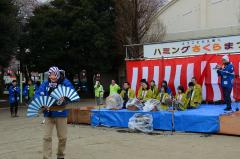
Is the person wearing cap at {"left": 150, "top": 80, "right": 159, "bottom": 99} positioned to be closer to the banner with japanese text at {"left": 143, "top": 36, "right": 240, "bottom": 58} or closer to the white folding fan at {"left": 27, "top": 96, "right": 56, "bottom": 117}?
the banner with japanese text at {"left": 143, "top": 36, "right": 240, "bottom": 58}

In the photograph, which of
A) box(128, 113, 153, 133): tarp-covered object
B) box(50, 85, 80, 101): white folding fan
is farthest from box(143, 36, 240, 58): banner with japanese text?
box(50, 85, 80, 101): white folding fan

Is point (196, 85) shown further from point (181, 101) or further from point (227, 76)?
point (227, 76)

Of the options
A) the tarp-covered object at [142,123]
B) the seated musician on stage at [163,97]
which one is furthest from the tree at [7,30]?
the tarp-covered object at [142,123]

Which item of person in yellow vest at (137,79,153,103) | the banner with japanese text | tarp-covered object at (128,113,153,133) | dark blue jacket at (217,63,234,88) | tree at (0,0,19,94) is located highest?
tree at (0,0,19,94)

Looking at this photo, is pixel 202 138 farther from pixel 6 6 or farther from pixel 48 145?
pixel 6 6

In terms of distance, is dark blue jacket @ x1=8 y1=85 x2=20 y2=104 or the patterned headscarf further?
dark blue jacket @ x1=8 y1=85 x2=20 y2=104

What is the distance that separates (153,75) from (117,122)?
11.7ft

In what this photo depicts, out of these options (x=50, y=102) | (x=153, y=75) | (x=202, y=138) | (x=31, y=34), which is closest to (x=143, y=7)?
(x=31, y=34)

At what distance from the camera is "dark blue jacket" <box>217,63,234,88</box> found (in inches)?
514

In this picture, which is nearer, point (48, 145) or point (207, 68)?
point (48, 145)

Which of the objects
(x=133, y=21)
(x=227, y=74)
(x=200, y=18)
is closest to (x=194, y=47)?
(x=227, y=74)

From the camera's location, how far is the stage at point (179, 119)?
1213cm

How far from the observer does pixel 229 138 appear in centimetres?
1134

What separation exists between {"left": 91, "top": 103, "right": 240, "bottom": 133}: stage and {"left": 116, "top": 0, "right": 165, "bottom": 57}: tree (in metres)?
21.0
